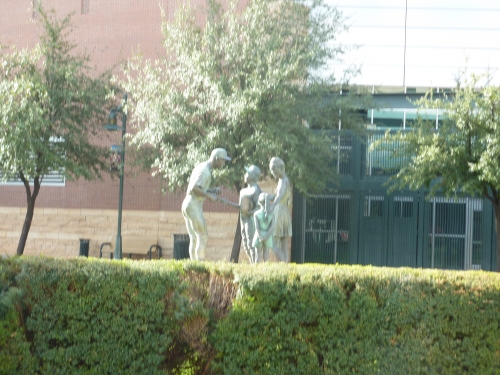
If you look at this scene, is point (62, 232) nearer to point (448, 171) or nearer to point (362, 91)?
point (362, 91)

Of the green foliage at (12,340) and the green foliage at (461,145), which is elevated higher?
the green foliage at (461,145)

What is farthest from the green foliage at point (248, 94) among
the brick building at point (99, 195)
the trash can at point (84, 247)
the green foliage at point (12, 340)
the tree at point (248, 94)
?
the green foliage at point (12, 340)

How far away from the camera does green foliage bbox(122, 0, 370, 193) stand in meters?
17.4

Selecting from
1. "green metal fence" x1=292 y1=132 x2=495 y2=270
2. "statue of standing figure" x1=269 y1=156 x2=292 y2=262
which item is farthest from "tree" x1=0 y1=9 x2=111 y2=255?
"statue of standing figure" x1=269 y1=156 x2=292 y2=262

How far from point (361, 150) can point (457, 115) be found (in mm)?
5129

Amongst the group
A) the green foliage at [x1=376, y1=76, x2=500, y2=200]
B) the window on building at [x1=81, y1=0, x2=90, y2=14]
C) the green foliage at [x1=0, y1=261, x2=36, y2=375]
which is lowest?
the green foliage at [x1=0, y1=261, x2=36, y2=375]

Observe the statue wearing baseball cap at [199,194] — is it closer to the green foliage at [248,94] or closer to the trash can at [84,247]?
the green foliage at [248,94]

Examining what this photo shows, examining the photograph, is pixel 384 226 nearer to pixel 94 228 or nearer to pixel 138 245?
pixel 138 245

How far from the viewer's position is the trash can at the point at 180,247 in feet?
71.7

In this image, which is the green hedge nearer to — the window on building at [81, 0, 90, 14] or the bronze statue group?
the bronze statue group

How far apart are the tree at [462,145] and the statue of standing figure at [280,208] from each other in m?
6.33

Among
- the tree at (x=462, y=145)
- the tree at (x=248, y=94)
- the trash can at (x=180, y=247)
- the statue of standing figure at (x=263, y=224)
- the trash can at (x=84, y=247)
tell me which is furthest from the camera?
the trash can at (x=84, y=247)

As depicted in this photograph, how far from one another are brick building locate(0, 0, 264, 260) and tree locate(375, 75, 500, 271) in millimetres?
7177

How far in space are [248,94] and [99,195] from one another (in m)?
8.82
